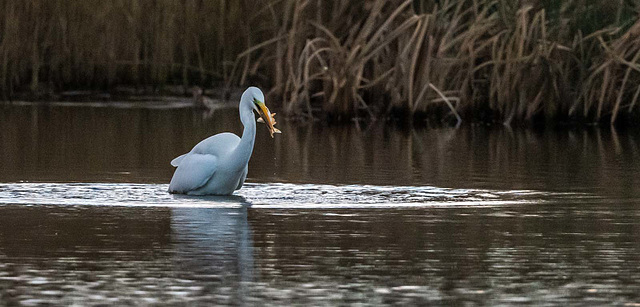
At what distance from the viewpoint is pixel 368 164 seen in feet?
47.4

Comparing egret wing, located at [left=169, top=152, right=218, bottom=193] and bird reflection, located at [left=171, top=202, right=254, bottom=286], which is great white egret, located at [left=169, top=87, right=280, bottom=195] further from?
bird reflection, located at [left=171, top=202, right=254, bottom=286]

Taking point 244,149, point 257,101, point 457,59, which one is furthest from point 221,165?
point 457,59

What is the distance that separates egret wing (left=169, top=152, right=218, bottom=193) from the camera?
1111 centimetres

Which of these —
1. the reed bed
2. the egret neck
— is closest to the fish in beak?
the egret neck

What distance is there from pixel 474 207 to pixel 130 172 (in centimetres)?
374

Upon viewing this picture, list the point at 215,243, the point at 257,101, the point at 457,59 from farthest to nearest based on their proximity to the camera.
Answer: the point at 457,59, the point at 257,101, the point at 215,243

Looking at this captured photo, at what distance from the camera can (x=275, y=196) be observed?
11.1 metres

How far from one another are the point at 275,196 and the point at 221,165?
0.44 metres

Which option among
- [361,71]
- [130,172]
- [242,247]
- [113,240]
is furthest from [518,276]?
[361,71]

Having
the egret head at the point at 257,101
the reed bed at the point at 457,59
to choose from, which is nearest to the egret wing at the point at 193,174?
the egret head at the point at 257,101

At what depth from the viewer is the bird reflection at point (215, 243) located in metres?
7.33

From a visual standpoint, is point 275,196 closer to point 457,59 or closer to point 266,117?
point 266,117

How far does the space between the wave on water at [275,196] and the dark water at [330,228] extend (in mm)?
20

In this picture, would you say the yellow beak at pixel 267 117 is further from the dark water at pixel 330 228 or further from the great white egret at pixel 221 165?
the dark water at pixel 330 228
